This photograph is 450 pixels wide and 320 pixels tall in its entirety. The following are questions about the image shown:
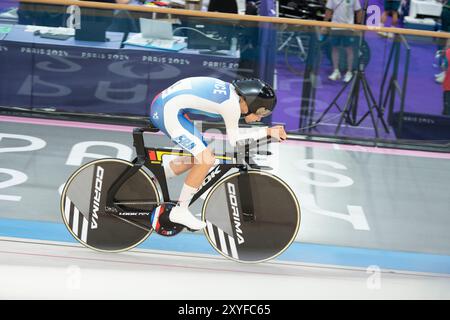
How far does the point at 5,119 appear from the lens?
29.0ft

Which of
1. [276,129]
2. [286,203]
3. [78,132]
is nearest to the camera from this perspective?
[276,129]

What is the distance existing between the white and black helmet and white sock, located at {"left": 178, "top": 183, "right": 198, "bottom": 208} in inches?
27.4

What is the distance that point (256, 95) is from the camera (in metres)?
5.55

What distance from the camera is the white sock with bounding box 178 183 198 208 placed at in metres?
5.79

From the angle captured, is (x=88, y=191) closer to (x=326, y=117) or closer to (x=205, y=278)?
(x=205, y=278)

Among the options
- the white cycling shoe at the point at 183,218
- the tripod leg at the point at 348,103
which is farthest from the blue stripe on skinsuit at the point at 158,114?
the tripod leg at the point at 348,103

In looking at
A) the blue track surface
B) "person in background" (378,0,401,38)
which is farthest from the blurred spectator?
the blue track surface

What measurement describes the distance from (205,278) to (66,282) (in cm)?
99

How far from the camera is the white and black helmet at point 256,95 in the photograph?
5.56m

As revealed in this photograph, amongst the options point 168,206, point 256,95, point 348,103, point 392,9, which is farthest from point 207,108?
point 392,9

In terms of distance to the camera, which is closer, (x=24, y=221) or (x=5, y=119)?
(x=24, y=221)

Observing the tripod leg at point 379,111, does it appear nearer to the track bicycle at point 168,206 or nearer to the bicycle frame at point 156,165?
the track bicycle at point 168,206

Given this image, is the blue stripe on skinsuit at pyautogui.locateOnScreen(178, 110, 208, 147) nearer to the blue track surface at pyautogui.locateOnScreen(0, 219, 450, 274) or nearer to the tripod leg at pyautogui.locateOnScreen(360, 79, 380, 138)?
the blue track surface at pyautogui.locateOnScreen(0, 219, 450, 274)
